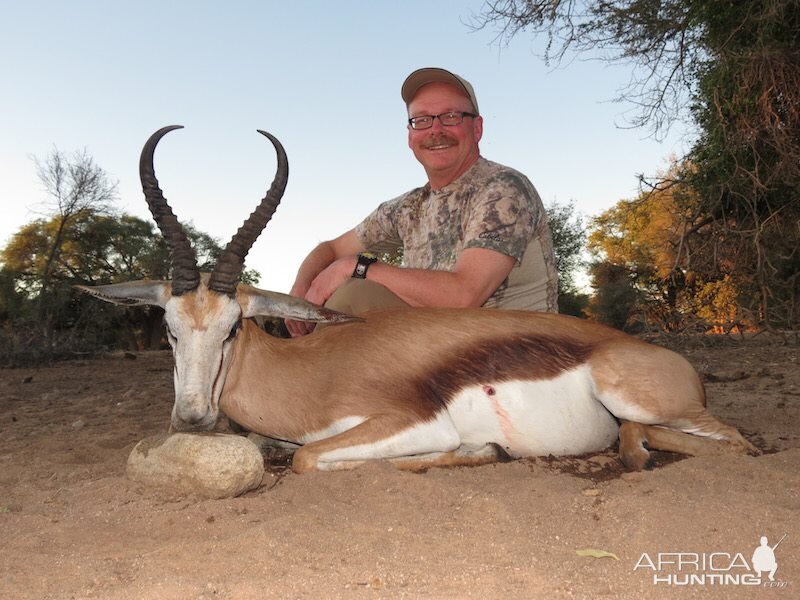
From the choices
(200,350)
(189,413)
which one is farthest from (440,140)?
(189,413)

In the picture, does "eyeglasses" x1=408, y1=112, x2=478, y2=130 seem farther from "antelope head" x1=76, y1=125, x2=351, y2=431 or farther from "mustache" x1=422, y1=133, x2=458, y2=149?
"antelope head" x1=76, y1=125, x2=351, y2=431

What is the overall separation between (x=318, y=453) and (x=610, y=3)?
446 inches

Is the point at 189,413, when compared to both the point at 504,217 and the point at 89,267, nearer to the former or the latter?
the point at 504,217

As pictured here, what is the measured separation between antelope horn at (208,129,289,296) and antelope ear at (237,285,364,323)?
0.14 m

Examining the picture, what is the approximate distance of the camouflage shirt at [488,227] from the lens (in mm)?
5137

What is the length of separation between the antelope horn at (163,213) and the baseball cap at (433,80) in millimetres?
2290

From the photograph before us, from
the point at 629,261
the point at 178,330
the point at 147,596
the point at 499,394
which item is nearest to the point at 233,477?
the point at 178,330

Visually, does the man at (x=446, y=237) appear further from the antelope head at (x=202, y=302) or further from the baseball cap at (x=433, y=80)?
the antelope head at (x=202, y=302)

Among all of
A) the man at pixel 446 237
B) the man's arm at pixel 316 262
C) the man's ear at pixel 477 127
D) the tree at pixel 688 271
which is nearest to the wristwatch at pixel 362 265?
the man at pixel 446 237

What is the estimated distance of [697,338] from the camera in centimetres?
1375

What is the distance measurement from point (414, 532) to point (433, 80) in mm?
4192

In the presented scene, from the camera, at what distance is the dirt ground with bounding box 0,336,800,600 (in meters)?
2.41

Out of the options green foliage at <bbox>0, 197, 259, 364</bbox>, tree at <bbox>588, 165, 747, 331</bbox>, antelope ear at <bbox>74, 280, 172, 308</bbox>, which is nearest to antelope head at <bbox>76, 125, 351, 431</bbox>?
antelope ear at <bbox>74, 280, 172, 308</bbox>

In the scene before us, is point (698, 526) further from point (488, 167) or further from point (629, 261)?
point (629, 261)
